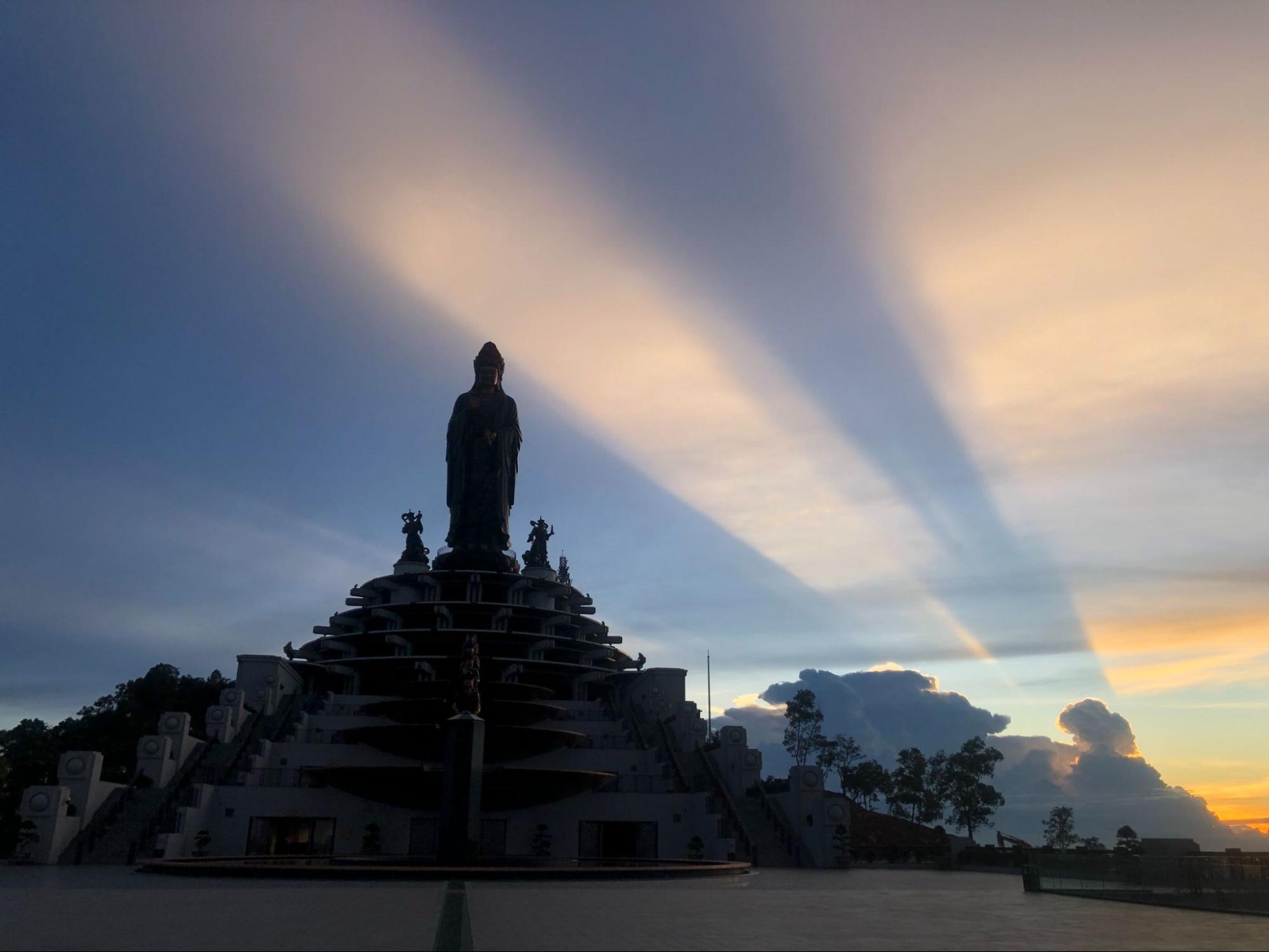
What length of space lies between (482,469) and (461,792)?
126ft

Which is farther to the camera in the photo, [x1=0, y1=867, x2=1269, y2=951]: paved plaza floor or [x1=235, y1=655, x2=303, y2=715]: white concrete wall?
[x1=235, y1=655, x2=303, y2=715]: white concrete wall

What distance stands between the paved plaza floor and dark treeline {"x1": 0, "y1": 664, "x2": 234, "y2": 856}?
89.9 feet

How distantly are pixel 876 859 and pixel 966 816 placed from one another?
68.8ft

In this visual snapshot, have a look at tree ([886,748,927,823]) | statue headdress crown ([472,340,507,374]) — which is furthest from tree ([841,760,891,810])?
statue headdress crown ([472,340,507,374])

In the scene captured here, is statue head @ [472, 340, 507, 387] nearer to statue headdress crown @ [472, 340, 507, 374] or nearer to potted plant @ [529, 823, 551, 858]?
statue headdress crown @ [472, 340, 507, 374]

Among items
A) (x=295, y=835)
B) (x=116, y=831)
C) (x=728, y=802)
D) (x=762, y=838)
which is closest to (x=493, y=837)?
(x=295, y=835)

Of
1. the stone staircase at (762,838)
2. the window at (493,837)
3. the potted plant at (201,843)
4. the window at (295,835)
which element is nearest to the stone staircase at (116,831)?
the potted plant at (201,843)

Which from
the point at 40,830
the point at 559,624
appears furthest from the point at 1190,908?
the point at 559,624

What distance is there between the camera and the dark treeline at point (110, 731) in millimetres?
50938

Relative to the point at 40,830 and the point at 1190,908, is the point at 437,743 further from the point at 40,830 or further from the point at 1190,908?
the point at 1190,908

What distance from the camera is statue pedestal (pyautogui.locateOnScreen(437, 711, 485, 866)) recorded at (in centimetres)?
2667

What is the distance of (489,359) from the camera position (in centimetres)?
6631

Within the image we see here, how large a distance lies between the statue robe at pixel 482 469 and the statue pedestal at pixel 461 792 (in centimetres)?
3434

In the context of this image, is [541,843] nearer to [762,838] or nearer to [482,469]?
[762,838]
